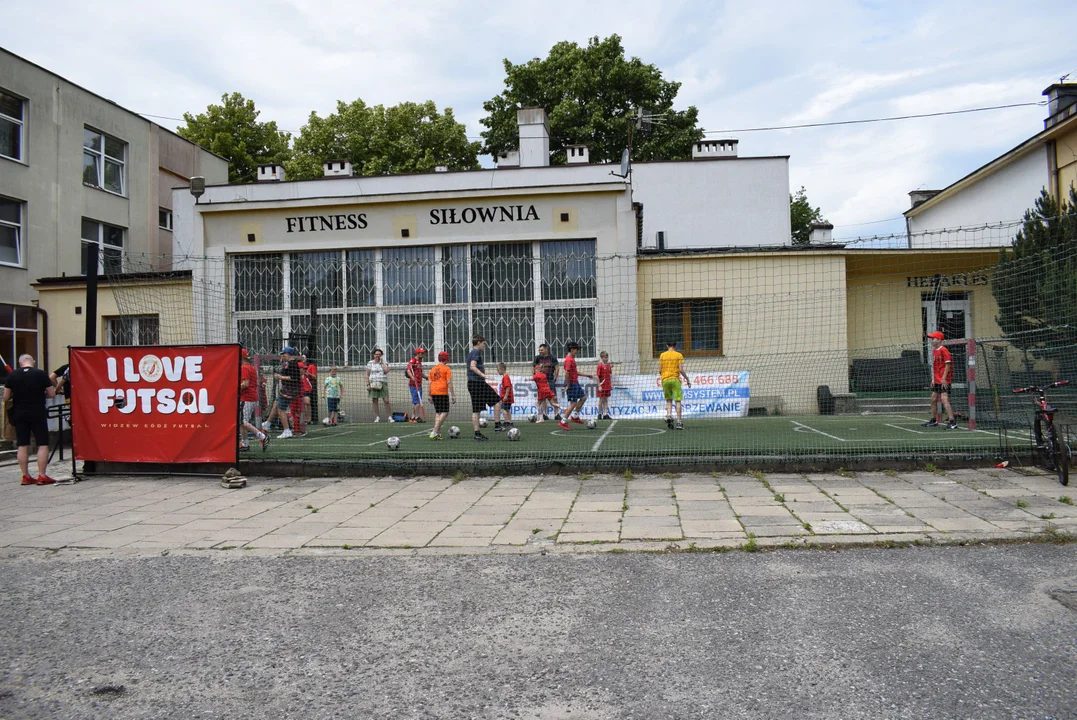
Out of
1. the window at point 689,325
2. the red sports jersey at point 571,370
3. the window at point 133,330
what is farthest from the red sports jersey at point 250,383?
the window at point 689,325

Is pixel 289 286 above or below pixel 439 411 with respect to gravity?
above

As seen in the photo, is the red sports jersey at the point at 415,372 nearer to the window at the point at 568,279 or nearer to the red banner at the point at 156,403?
the window at the point at 568,279

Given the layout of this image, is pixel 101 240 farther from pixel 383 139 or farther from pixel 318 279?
pixel 383 139

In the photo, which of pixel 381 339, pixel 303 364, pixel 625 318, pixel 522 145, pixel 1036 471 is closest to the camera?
pixel 1036 471

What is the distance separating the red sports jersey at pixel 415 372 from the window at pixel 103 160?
14.1 m

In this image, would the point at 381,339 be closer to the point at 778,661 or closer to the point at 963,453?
the point at 963,453

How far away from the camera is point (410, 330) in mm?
18281

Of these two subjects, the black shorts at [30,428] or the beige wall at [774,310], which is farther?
the beige wall at [774,310]

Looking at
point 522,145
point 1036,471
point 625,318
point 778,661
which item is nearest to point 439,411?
point 625,318

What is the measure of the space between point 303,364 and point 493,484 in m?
6.81

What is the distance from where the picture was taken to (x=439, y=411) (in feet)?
41.1

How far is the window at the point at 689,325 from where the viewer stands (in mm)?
17266

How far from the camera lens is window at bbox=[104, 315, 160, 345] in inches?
726

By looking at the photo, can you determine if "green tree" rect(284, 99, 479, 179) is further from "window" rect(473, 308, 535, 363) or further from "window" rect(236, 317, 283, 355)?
"window" rect(473, 308, 535, 363)
